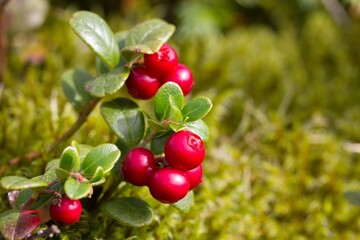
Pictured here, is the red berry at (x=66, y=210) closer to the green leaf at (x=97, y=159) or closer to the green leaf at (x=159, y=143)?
the green leaf at (x=97, y=159)

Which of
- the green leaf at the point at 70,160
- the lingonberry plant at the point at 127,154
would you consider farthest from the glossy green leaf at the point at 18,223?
the green leaf at the point at 70,160

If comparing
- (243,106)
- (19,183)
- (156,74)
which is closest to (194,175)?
(156,74)

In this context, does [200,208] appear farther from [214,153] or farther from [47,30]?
[47,30]

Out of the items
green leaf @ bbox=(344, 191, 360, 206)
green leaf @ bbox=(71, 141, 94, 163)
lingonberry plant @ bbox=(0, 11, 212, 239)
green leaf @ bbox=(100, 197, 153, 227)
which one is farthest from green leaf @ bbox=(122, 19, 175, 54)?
green leaf @ bbox=(344, 191, 360, 206)

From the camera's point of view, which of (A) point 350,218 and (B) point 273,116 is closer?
(A) point 350,218

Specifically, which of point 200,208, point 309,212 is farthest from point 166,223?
point 309,212

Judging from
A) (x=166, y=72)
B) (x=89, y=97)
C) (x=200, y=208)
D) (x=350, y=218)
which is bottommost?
(x=350, y=218)
